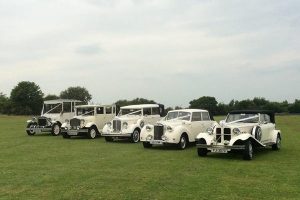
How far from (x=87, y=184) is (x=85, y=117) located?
1568cm

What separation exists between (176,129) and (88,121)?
8660 millimetres

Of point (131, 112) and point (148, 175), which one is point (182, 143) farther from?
point (148, 175)

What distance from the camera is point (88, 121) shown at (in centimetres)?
2484

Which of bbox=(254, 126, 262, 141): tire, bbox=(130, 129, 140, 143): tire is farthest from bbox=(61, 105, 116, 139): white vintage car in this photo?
bbox=(254, 126, 262, 141): tire

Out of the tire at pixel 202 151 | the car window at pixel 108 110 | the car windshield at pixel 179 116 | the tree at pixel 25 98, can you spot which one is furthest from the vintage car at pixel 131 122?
the tree at pixel 25 98

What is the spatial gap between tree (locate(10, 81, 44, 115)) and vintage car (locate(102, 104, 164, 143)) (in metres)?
88.1

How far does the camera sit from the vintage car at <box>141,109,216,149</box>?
17.5 metres

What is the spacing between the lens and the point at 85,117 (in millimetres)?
25000

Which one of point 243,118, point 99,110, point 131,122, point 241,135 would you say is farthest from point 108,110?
point 241,135

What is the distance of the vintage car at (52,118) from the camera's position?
27.5 metres

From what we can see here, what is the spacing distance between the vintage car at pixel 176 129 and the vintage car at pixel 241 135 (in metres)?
2.45

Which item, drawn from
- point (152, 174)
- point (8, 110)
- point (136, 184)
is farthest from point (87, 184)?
point (8, 110)

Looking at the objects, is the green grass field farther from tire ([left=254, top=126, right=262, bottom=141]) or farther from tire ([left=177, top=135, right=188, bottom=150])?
tire ([left=177, top=135, right=188, bottom=150])

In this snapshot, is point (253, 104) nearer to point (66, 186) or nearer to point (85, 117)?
point (85, 117)
